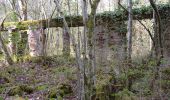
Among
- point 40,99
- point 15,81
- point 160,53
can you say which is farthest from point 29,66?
point 160,53

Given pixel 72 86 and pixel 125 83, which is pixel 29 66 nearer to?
pixel 72 86

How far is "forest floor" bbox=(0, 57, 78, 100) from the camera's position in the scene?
7453 mm

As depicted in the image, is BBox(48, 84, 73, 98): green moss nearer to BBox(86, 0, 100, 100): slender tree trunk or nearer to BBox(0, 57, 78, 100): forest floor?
BBox(0, 57, 78, 100): forest floor

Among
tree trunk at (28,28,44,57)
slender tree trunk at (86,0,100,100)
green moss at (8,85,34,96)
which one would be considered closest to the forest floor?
green moss at (8,85,34,96)

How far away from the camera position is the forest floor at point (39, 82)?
Result: 24.5 ft

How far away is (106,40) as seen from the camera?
16672 millimetres

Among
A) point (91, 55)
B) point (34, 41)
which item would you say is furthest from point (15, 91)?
point (34, 41)

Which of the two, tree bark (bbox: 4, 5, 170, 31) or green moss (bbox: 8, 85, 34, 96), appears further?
tree bark (bbox: 4, 5, 170, 31)

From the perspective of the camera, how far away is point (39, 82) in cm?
962

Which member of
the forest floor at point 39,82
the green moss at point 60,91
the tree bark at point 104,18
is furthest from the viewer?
the tree bark at point 104,18

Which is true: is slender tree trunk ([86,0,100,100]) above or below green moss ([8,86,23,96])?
above

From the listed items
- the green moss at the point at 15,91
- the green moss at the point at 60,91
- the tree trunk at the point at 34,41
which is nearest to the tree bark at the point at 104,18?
the tree trunk at the point at 34,41

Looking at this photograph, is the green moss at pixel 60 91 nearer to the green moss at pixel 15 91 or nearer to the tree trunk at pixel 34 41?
the green moss at pixel 15 91

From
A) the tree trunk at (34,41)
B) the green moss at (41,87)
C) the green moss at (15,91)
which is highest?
the tree trunk at (34,41)
